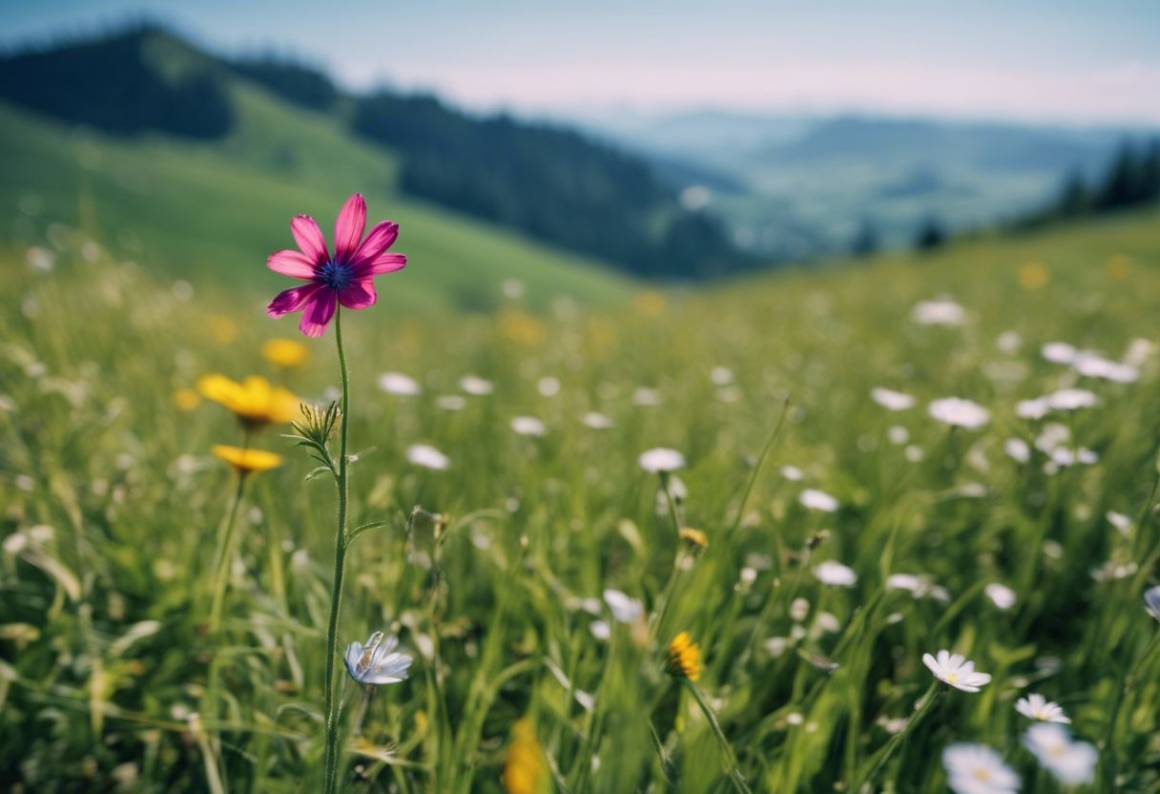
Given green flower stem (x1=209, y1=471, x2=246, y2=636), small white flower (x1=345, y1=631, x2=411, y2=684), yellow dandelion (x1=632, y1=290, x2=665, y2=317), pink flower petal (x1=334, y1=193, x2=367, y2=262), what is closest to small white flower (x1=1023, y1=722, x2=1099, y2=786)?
small white flower (x1=345, y1=631, x2=411, y2=684)

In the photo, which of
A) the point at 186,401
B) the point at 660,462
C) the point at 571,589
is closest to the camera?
the point at 660,462

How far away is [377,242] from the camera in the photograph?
0.83 metres

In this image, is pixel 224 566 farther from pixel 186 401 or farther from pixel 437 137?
A: pixel 437 137

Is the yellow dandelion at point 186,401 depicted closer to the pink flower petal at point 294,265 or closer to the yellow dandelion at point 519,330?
the yellow dandelion at point 519,330

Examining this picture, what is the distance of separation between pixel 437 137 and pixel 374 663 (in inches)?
6982

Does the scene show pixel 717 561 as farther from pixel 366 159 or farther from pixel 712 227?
pixel 712 227

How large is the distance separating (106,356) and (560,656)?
2970mm

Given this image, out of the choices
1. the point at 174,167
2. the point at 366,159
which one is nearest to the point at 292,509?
the point at 174,167

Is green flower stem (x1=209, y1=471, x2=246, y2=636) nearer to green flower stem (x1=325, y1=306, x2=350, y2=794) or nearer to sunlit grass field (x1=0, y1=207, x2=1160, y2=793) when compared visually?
sunlit grass field (x1=0, y1=207, x2=1160, y2=793)

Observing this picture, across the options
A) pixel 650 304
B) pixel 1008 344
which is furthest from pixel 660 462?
pixel 650 304

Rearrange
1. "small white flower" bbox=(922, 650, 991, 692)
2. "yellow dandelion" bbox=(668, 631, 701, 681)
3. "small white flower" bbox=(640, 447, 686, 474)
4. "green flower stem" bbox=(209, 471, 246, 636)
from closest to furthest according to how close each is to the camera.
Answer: "small white flower" bbox=(922, 650, 991, 692)
"yellow dandelion" bbox=(668, 631, 701, 681)
"green flower stem" bbox=(209, 471, 246, 636)
"small white flower" bbox=(640, 447, 686, 474)

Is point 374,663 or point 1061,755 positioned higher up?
point 1061,755

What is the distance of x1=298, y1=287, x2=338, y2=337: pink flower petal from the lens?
2.69 feet

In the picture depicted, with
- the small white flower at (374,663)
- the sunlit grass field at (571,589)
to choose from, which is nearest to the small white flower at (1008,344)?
the sunlit grass field at (571,589)
